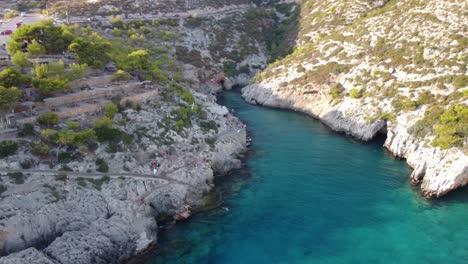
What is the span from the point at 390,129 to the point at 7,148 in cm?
5429

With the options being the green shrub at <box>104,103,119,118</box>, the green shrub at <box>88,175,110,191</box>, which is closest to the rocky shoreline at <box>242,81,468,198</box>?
the green shrub at <box>104,103,119,118</box>

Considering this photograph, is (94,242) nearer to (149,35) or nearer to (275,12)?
(149,35)

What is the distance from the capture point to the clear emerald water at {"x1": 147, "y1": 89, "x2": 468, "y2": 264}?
42156 millimetres

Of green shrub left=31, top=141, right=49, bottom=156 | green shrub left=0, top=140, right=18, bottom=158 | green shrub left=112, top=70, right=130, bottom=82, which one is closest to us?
green shrub left=0, top=140, right=18, bottom=158

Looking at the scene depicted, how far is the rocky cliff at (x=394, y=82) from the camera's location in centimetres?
5681

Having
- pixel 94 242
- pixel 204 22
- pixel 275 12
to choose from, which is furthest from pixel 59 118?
pixel 275 12

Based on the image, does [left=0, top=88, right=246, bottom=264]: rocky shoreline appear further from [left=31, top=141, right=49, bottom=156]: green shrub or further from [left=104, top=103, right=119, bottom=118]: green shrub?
[left=31, top=141, right=49, bottom=156]: green shrub

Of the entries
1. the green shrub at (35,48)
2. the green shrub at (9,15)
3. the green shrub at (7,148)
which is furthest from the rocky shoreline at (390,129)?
the green shrub at (9,15)

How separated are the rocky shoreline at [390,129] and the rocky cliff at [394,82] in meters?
0.13

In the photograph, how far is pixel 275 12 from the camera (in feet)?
446

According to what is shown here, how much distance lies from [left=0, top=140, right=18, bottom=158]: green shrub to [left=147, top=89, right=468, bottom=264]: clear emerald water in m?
18.8

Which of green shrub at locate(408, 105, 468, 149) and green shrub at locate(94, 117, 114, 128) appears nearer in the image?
green shrub at locate(94, 117, 114, 128)

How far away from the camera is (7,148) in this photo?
4397cm

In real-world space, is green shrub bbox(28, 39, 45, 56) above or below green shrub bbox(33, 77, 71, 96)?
above
